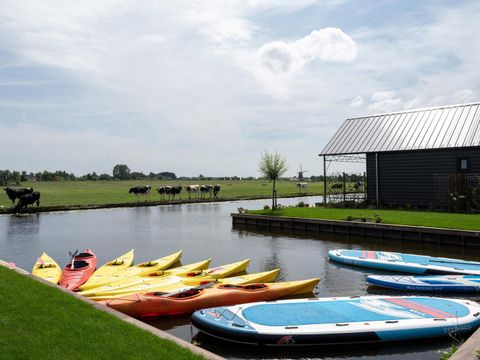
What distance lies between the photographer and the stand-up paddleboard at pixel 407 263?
15008mm

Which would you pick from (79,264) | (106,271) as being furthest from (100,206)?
(106,271)

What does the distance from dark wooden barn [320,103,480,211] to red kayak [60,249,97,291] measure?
20.0m

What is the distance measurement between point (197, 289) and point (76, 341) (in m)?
5.55

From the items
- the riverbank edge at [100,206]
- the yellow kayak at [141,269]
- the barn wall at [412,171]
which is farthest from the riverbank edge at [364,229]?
the riverbank edge at [100,206]

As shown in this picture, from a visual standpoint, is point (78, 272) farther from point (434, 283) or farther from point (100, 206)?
point (100, 206)

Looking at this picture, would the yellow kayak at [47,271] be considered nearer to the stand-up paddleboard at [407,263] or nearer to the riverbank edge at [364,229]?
the stand-up paddleboard at [407,263]

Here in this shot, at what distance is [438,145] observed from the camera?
92.7ft

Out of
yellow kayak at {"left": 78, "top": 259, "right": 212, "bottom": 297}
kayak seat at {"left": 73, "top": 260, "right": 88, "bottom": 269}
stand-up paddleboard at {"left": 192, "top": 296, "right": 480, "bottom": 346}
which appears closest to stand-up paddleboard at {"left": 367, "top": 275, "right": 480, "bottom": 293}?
stand-up paddleboard at {"left": 192, "top": 296, "right": 480, "bottom": 346}

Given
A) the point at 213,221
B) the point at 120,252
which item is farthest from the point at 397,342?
the point at 213,221

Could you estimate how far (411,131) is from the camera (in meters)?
30.9

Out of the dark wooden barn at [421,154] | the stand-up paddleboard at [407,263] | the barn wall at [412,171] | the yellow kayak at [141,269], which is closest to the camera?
the yellow kayak at [141,269]

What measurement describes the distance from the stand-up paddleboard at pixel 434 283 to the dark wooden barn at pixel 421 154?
14112mm

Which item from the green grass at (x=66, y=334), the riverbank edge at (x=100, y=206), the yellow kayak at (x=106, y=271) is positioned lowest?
the yellow kayak at (x=106, y=271)

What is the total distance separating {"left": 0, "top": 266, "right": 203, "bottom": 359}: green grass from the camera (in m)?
6.37
